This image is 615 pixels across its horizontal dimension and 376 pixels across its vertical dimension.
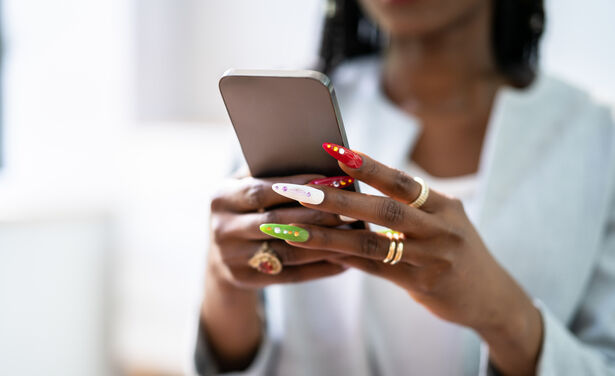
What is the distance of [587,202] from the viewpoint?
2.47 feet

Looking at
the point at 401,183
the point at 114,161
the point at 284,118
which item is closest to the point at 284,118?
the point at 284,118

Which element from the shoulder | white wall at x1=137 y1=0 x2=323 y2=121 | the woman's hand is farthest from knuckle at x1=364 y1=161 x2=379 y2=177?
white wall at x1=137 y1=0 x2=323 y2=121

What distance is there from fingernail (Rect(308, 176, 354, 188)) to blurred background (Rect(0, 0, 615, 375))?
0.79 metres

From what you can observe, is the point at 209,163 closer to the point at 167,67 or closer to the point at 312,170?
the point at 167,67

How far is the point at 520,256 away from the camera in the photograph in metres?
0.74

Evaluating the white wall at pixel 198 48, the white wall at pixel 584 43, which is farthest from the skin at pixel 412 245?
the white wall at pixel 198 48

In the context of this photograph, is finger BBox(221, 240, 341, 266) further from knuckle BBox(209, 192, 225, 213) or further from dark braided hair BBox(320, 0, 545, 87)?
dark braided hair BBox(320, 0, 545, 87)

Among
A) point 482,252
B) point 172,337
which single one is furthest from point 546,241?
point 172,337

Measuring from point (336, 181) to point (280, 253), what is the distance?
0.35 ft

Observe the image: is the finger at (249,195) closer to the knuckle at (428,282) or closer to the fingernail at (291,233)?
the fingernail at (291,233)

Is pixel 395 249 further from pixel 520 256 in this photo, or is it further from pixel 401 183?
pixel 520 256

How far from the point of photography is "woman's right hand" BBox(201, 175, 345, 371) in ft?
Result: 1.49

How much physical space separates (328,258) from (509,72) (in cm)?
62

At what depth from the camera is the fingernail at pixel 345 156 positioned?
395mm
